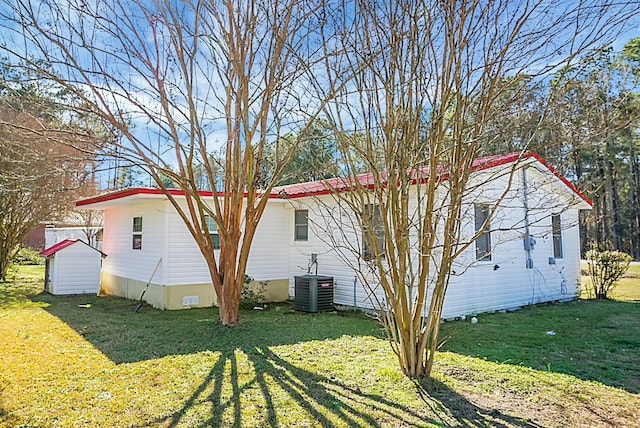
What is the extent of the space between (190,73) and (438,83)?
4238 mm

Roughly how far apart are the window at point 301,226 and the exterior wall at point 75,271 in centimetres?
550

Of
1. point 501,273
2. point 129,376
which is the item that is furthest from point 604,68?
point 129,376

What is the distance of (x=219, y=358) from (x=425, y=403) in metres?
2.60

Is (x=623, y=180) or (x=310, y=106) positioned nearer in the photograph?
(x=310, y=106)

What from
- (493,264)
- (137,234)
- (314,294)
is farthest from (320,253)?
(137,234)

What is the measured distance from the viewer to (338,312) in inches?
362

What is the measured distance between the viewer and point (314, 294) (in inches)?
356

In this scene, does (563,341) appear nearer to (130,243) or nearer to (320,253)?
(320,253)

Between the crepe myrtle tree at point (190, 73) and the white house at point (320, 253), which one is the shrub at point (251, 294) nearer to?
the white house at point (320, 253)

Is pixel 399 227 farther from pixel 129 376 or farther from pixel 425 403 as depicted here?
pixel 129 376

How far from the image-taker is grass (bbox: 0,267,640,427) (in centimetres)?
360

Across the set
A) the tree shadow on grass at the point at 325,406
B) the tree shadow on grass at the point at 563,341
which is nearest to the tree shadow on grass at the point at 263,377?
the tree shadow on grass at the point at 325,406

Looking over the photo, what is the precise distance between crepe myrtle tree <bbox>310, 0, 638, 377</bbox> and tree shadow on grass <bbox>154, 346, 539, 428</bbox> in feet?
2.20

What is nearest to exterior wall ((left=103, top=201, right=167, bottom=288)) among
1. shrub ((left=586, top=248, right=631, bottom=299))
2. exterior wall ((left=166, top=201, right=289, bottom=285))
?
exterior wall ((left=166, top=201, right=289, bottom=285))
